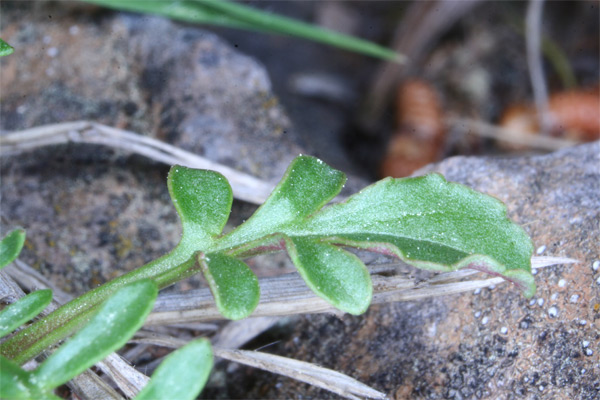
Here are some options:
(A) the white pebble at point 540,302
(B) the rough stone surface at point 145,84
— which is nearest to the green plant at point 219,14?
(B) the rough stone surface at point 145,84

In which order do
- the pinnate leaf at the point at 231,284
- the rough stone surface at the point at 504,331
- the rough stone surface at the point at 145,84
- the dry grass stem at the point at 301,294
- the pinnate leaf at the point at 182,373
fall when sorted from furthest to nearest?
the rough stone surface at the point at 145,84
the dry grass stem at the point at 301,294
the rough stone surface at the point at 504,331
the pinnate leaf at the point at 231,284
the pinnate leaf at the point at 182,373

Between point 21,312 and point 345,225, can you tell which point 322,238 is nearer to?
point 345,225

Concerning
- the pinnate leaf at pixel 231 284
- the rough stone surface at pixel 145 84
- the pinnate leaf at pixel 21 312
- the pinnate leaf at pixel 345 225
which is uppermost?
the rough stone surface at pixel 145 84

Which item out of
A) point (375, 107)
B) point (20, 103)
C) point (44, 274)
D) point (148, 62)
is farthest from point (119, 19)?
point (375, 107)

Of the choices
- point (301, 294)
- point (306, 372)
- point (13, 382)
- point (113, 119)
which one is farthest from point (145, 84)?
point (13, 382)

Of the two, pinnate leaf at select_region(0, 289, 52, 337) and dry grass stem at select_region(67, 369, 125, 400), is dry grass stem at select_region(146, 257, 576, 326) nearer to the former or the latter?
dry grass stem at select_region(67, 369, 125, 400)

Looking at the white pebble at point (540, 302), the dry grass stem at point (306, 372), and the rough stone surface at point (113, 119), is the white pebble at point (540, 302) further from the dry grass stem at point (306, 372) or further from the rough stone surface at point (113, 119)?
the rough stone surface at point (113, 119)
